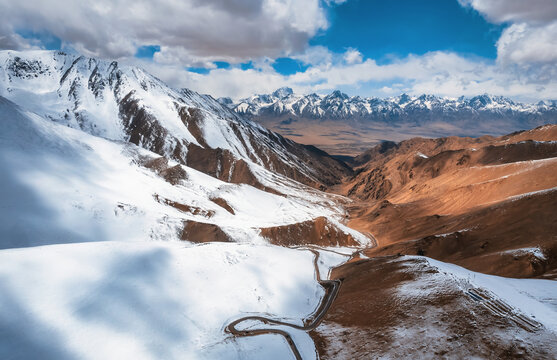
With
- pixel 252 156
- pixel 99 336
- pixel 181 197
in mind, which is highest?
pixel 252 156

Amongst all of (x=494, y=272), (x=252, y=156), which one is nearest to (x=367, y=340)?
(x=494, y=272)

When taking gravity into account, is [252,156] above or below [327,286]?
above

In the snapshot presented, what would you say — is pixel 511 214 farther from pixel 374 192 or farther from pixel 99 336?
pixel 374 192

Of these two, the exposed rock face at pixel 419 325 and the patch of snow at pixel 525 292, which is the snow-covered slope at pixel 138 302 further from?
the patch of snow at pixel 525 292

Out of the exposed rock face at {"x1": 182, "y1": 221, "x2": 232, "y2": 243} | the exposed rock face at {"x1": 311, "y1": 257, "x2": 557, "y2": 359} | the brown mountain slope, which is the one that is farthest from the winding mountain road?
the exposed rock face at {"x1": 182, "y1": 221, "x2": 232, "y2": 243}

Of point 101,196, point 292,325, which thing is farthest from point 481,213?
point 101,196

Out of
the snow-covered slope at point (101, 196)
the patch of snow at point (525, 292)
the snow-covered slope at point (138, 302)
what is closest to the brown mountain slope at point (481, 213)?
the patch of snow at point (525, 292)
